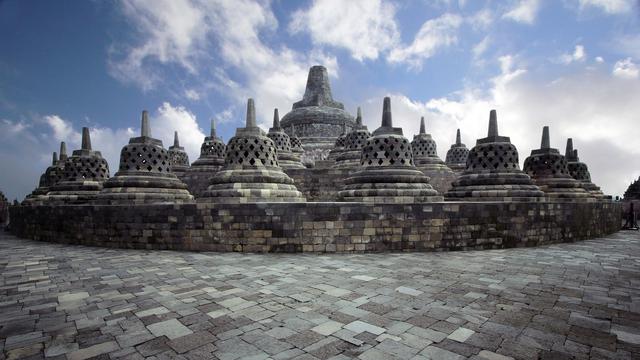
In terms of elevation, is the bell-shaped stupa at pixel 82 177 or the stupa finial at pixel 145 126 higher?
the stupa finial at pixel 145 126

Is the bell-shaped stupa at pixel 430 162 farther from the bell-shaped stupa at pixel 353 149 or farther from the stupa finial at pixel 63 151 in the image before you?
the stupa finial at pixel 63 151

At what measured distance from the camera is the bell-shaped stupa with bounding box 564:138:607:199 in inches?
598

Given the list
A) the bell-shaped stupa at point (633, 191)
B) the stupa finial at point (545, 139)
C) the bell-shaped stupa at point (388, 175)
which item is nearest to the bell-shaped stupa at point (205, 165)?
the bell-shaped stupa at point (388, 175)

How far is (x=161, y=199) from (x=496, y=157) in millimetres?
11565

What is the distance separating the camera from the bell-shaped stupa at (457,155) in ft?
68.2

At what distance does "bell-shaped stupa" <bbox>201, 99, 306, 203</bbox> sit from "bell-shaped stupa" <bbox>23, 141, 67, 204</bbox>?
9.36 metres

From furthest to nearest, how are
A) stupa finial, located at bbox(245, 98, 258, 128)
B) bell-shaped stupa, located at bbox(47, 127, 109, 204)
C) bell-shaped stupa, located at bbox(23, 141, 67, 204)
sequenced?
bell-shaped stupa, located at bbox(23, 141, 67, 204) < bell-shaped stupa, located at bbox(47, 127, 109, 204) < stupa finial, located at bbox(245, 98, 258, 128)

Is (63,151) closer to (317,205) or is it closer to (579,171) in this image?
(317,205)

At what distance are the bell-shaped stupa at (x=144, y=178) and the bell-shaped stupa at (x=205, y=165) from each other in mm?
4581

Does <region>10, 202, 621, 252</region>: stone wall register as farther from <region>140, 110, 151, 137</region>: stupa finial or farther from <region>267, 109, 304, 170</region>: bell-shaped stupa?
<region>267, 109, 304, 170</region>: bell-shaped stupa

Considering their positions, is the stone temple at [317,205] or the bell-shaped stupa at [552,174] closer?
the stone temple at [317,205]

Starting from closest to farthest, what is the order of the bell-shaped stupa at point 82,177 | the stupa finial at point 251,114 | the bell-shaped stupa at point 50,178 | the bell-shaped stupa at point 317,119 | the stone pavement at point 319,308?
the stone pavement at point 319,308
the stupa finial at point 251,114
the bell-shaped stupa at point 82,177
the bell-shaped stupa at point 50,178
the bell-shaped stupa at point 317,119

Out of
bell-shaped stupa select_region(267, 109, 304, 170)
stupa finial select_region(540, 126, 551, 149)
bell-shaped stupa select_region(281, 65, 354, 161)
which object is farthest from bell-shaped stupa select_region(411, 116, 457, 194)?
bell-shaped stupa select_region(281, 65, 354, 161)

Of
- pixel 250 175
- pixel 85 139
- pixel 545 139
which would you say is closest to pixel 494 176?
pixel 545 139
